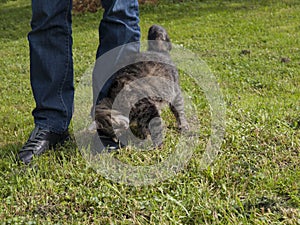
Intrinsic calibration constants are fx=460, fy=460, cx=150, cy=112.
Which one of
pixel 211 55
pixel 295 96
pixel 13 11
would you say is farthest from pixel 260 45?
pixel 13 11

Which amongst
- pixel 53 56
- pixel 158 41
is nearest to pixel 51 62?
pixel 53 56

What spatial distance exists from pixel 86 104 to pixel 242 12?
759 cm

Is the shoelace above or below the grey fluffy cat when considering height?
below

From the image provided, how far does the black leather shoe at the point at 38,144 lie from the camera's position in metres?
3.32

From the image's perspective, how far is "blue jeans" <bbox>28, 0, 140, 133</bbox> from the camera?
3320mm

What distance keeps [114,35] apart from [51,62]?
58 cm

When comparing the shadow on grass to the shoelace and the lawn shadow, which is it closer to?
the shoelace

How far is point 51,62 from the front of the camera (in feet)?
11.1

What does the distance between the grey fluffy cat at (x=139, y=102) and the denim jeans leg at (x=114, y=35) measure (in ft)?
0.30

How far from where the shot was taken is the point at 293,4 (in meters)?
11.8

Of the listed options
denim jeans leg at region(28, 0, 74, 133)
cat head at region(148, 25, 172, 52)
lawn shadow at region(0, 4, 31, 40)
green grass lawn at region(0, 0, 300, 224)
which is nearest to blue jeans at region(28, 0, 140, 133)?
denim jeans leg at region(28, 0, 74, 133)

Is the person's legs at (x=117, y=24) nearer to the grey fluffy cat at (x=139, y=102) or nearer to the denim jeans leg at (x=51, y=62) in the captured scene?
the grey fluffy cat at (x=139, y=102)

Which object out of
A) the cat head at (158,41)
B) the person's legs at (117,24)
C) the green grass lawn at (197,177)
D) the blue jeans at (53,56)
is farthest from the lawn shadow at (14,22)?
the blue jeans at (53,56)

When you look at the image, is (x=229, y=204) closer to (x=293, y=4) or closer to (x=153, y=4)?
(x=293, y=4)
